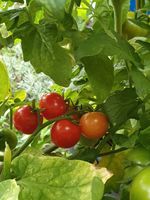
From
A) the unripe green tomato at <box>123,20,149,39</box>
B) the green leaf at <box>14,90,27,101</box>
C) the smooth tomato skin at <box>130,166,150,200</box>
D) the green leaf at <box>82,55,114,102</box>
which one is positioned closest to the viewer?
the smooth tomato skin at <box>130,166,150,200</box>

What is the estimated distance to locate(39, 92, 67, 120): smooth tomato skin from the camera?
74 centimetres

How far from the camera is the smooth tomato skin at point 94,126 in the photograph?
698 millimetres

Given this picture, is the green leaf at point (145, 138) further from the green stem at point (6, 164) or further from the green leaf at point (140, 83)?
the green stem at point (6, 164)

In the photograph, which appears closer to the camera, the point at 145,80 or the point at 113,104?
the point at 145,80

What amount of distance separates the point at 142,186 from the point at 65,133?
21 centimetres

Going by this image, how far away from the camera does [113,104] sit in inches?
27.6

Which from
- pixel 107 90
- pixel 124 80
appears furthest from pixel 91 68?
pixel 124 80

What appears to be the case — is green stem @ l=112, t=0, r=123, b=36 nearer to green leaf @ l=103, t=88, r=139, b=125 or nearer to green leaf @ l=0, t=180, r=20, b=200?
green leaf @ l=103, t=88, r=139, b=125

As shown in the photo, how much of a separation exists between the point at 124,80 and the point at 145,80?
0.24 m

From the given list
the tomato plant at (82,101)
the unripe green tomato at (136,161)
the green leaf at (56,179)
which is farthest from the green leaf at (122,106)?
the green leaf at (56,179)

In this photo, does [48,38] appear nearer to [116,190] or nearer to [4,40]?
[4,40]

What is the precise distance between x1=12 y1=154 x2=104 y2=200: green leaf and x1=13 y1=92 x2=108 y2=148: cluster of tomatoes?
0.23 m

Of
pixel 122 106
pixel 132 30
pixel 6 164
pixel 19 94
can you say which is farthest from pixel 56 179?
pixel 19 94

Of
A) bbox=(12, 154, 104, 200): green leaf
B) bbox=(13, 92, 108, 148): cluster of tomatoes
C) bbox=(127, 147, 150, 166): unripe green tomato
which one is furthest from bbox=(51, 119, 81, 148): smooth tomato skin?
bbox=(12, 154, 104, 200): green leaf
